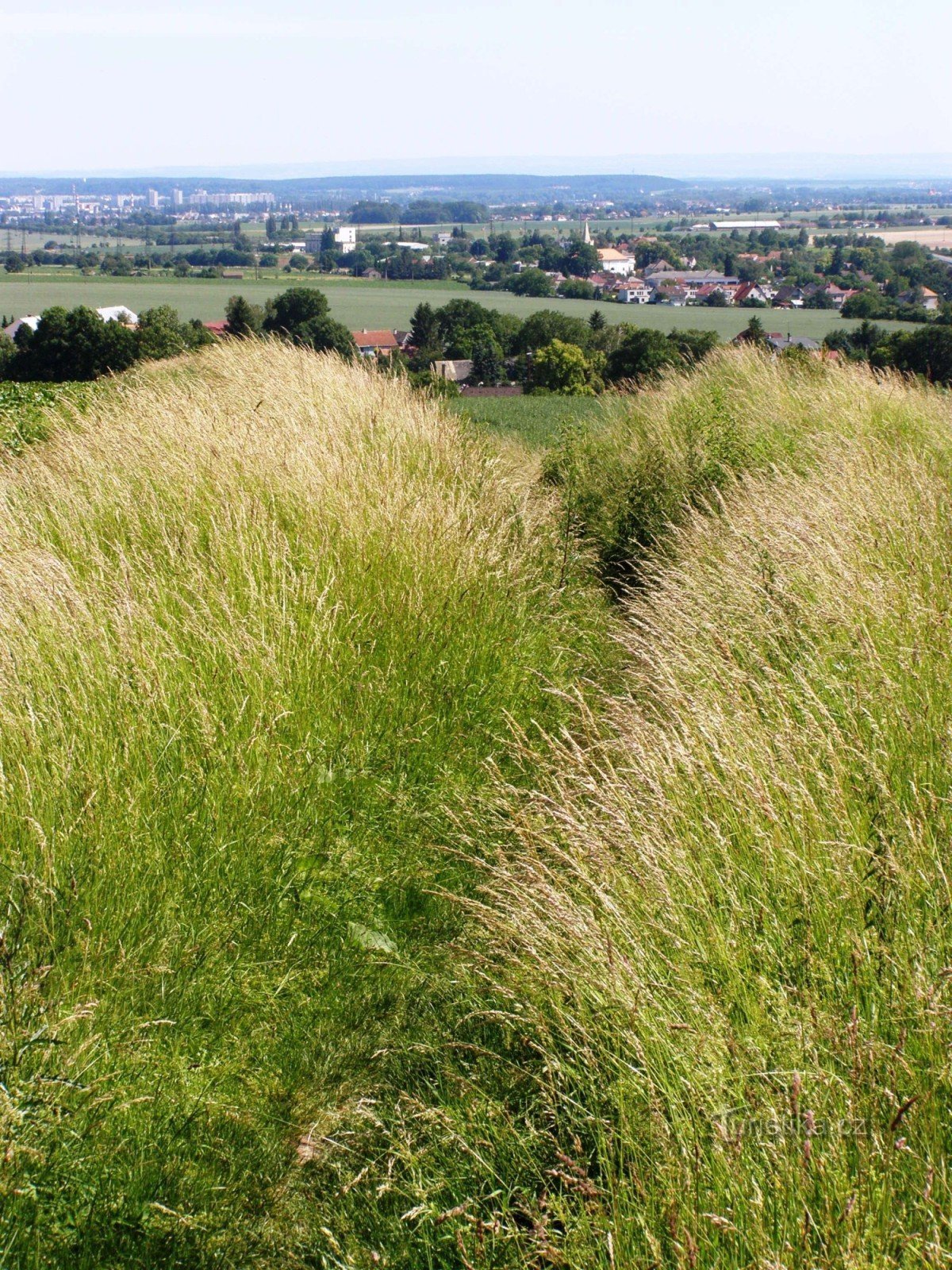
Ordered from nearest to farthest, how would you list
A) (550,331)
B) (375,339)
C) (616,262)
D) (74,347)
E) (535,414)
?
1. (535,414)
2. (74,347)
3. (375,339)
4. (550,331)
5. (616,262)

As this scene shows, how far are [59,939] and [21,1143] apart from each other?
0.74 metres

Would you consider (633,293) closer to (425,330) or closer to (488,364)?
(425,330)

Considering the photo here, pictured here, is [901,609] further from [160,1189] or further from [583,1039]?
→ [160,1189]

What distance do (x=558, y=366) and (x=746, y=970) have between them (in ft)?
166

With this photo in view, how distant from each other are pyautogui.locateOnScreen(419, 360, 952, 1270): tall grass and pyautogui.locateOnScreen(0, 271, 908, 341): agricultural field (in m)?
54.9

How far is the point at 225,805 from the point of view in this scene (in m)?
3.77

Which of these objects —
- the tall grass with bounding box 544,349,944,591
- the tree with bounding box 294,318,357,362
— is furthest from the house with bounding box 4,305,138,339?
the tall grass with bounding box 544,349,944,591

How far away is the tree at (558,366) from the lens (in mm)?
48312

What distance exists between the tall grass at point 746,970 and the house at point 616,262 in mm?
108609

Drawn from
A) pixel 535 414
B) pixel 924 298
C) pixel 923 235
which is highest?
pixel 923 235

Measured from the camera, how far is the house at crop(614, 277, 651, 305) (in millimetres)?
90656

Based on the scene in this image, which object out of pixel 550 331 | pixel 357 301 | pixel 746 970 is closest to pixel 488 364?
pixel 550 331

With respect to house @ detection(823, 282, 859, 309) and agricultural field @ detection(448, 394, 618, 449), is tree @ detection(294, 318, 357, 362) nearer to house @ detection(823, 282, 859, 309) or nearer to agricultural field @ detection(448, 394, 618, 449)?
agricultural field @ detection(448, 394, 618, 449)

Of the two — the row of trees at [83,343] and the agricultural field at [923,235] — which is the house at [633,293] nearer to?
the agricultural field at [923,235]
